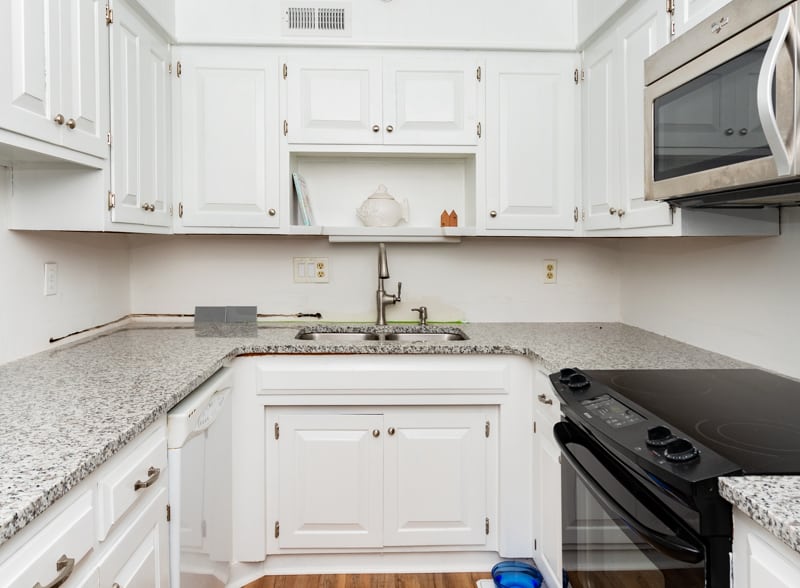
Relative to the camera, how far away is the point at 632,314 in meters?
2.71

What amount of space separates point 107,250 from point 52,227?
662 millimetres

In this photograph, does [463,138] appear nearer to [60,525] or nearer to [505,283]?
[505,283]

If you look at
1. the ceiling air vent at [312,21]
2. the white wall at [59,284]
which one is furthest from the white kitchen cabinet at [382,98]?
the white wall at [59,284]

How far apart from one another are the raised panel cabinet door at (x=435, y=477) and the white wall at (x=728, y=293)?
855 mm

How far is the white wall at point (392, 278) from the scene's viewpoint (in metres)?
2.77

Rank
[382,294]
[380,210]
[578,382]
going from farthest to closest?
[382,294] → [380,210] → [578,382]

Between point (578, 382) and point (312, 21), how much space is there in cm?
187

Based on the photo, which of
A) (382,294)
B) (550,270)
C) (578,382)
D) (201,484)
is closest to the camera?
(578,382)

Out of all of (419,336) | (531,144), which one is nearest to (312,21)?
(531,144)

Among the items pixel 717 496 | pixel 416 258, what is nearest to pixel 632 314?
pixel 416 258

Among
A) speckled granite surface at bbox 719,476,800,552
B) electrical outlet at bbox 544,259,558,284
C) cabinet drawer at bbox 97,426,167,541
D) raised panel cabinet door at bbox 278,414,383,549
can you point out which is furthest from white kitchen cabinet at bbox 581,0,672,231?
cabinet drawer at bbox 97,426,167,541

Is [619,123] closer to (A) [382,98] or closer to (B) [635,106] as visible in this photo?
(B) [635,106]

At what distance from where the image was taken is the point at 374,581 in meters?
2.16

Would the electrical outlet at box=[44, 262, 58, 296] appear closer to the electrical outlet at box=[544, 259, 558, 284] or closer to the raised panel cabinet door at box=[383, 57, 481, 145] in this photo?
the raised panel cabinet door at box=[383, 57, 481, 145]
